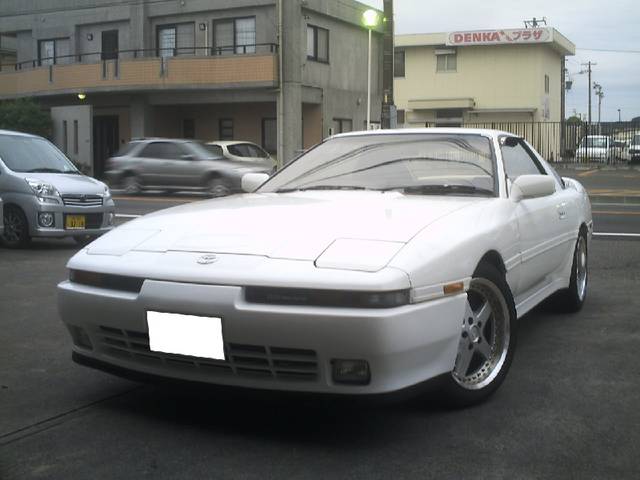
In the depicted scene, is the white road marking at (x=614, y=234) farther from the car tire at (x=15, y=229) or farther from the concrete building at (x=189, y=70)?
the concrete building at (x=189, y=70)

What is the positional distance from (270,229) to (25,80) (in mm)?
29796

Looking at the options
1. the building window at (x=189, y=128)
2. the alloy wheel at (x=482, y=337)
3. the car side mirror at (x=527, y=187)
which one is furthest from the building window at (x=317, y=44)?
the alloy wheel at (x=482, y=337)

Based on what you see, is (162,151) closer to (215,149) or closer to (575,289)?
(215,149)

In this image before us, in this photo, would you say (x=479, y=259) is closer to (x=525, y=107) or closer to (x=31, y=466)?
(x=31, y=466)

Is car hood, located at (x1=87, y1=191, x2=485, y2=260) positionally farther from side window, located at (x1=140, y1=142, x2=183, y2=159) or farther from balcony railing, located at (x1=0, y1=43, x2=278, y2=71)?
balcony railing, located at (x1=0, y1=43, x2=278, y2=71)

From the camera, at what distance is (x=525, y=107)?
135 ft

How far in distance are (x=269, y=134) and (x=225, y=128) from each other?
1.91 m

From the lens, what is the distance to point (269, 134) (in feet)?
94.3

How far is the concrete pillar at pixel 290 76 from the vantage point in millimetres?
26359

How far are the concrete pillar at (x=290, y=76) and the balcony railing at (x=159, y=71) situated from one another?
1.42 ft

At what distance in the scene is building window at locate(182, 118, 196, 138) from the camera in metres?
30.1

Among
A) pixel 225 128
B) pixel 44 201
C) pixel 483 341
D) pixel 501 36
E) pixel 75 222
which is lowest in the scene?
pixel 483 341

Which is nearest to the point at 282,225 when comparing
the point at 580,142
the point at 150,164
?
the point at 150,164

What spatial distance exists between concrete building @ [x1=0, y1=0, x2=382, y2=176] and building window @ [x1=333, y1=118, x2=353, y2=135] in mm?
89
